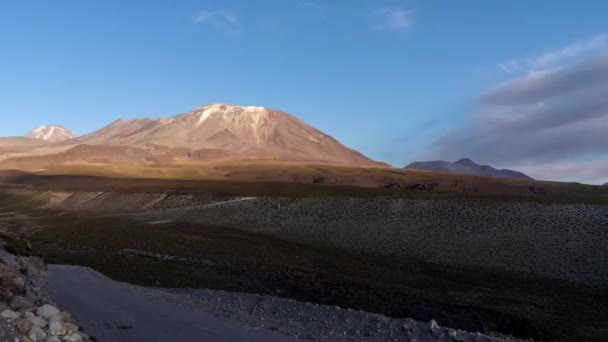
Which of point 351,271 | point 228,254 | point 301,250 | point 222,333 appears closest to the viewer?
point 222,333

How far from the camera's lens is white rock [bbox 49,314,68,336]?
43.6ft

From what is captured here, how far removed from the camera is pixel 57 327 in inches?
528

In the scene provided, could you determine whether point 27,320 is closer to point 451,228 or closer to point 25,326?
point 25,326

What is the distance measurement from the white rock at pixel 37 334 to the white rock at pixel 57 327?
299 millimetres

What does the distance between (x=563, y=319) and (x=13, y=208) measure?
104 meters

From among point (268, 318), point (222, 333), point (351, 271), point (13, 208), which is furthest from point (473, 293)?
point (13, 208)

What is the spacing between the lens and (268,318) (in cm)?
2108

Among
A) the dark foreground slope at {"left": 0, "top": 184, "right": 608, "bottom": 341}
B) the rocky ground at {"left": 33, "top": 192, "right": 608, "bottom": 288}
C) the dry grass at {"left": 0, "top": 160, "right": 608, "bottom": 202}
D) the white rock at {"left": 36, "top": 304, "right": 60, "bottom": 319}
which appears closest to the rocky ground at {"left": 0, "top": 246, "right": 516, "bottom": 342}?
the white rock at {"left": 36, "top": 304, "right": 60, "bottom": 319}

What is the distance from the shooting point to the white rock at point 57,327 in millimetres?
13277

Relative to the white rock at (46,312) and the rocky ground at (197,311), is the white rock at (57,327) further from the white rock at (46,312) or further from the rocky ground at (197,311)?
the white rock at (46,312)

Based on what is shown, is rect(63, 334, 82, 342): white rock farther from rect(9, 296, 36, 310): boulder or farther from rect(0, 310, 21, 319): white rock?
rect(9, 296, 36, 310): boulder

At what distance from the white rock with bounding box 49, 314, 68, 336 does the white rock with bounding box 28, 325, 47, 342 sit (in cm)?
30

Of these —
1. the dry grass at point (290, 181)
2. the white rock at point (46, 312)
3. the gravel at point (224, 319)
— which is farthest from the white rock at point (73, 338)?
the dry grass at point (290, 181)

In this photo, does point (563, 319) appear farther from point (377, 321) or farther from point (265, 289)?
point (265, 289)
